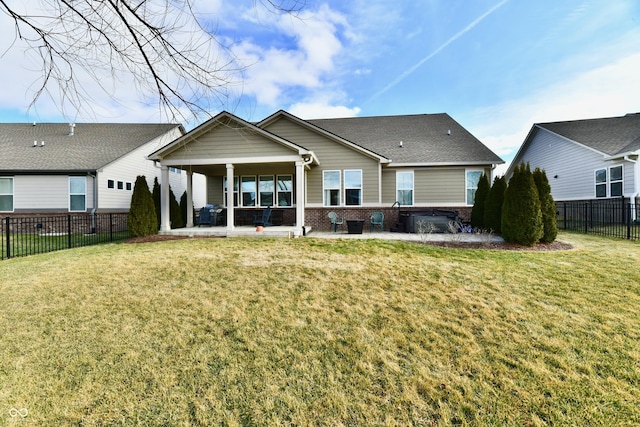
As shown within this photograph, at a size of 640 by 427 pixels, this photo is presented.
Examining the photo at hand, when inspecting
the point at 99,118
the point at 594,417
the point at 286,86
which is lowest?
the point at 594,417

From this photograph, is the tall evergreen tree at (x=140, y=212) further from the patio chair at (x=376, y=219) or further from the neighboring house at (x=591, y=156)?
the neighboring house at (x=591, y=156)

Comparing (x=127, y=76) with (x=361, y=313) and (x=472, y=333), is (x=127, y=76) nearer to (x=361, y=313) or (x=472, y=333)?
(x=361, y=313)

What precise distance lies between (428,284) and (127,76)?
5.56 m

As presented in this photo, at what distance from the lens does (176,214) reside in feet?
Answer: 42.8

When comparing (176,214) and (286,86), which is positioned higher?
(286,86)

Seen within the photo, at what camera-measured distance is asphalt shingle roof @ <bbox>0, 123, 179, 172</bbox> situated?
14.7m

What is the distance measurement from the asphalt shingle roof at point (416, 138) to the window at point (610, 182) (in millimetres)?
6097

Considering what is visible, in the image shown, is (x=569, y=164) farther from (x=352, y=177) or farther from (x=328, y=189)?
(x=328, y=189)

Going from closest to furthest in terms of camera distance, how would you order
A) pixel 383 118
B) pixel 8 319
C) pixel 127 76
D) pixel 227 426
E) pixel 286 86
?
pixel 227 426
pixel 127 76
pixel 8 319
pixel 286 86
pixel 383 118

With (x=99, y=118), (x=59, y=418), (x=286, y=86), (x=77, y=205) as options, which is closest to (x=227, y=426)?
(x=59, y=418)

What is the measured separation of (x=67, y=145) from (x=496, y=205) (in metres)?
23.4

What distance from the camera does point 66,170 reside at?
14.3 m

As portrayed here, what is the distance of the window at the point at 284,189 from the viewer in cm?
1420

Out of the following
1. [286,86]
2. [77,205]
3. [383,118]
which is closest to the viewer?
[286,86]
